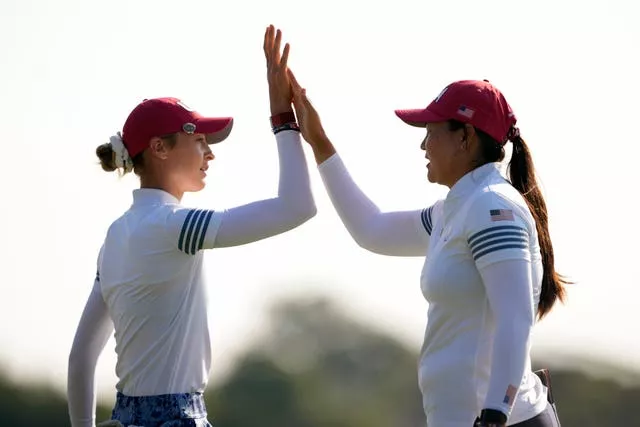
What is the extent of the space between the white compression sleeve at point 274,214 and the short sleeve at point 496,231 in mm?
769

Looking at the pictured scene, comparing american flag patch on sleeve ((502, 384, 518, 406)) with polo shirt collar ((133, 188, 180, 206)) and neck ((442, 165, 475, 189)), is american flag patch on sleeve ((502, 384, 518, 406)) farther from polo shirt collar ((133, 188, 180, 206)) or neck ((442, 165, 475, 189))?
polo shirt collar ((133, 188, 180, 206))

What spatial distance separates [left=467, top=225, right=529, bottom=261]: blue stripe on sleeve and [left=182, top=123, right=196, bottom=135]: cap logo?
1.44 m

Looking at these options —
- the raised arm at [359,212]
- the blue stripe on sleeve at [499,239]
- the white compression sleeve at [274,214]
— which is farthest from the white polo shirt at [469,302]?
the raised arm at [359,212]

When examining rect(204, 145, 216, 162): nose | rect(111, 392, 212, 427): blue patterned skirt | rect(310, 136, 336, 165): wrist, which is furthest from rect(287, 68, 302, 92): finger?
rect(111, 392, 212, 427): blue patterned skirt

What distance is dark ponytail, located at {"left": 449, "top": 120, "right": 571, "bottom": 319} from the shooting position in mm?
6855

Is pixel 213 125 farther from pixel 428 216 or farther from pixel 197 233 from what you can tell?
pixel 428 216

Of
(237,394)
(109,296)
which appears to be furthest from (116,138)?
(237,394)

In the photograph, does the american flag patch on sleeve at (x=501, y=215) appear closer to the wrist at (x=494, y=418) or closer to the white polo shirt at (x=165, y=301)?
the wrist at (x=494, y=418)

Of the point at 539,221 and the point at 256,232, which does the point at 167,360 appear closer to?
the point at 256,232

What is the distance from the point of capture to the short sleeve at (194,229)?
22.9 ft

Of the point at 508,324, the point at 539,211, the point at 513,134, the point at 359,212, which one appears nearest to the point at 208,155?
the point at 359,212

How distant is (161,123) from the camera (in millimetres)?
7383

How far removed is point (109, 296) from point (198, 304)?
15.6 inches

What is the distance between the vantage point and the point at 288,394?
25.1m
